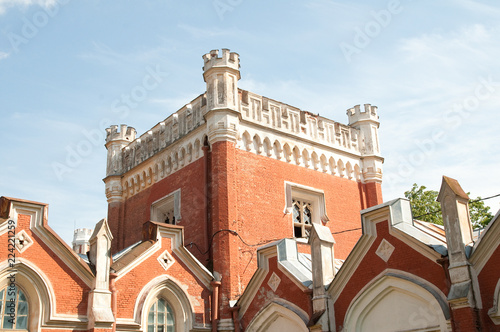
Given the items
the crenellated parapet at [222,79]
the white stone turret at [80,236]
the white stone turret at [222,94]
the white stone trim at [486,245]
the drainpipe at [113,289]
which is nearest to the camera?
the white stone trim at [486,245]

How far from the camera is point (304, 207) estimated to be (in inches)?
790

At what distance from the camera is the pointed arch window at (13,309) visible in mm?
12898

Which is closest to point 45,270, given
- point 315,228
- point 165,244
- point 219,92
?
point 165,244

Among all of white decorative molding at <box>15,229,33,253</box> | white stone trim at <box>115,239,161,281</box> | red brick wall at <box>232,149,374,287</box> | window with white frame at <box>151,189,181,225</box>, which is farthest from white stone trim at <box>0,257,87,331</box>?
window with white frame at <box>151,189,181,225</box>

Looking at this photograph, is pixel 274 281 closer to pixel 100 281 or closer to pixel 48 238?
pixel 100 281

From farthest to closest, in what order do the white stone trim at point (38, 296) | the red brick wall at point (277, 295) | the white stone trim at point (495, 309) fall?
1. the red brick wall at point (277, 295)
2. the white stone trim at point (38, 296)
3. the white stone trim at point (495, 309)

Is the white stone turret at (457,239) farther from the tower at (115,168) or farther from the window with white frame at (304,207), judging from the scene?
the tower at (115,168)

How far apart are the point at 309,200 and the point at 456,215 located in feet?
29.0

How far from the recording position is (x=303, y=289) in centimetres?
1438

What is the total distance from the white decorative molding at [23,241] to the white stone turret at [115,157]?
30.5 feet

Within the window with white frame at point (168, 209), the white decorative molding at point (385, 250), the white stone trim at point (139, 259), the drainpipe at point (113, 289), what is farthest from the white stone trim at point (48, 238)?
the white decorative molding at point (385, 250)

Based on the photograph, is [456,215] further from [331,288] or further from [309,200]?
[309,200]

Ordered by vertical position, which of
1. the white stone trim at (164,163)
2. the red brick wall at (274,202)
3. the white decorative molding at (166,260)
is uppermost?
the white stone trim at (164,163)

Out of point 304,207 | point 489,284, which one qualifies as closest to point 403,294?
point 489,284
